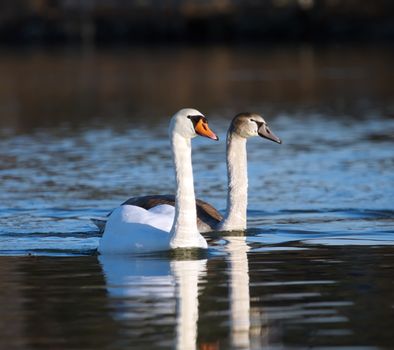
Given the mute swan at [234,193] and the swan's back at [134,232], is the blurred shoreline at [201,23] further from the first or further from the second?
the swan's back at [134,232]

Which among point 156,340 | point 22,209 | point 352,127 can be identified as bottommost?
point 156,340

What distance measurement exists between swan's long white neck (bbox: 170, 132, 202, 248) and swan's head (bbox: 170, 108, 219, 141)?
55mm

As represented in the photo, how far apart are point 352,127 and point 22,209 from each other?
37.1 feet

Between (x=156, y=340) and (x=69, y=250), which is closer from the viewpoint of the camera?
(x=156, y=340)

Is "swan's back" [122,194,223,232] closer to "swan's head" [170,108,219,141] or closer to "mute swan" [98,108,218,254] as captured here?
"mute swan" [98,108,218,254]

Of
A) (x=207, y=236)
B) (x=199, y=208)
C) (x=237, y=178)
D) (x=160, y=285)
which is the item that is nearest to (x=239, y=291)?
(x=160, y=285)

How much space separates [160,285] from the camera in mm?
11172

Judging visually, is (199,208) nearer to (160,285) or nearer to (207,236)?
(207,236)

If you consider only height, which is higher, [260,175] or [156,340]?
[260,175]

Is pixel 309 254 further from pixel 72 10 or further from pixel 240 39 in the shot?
pixel 72 10

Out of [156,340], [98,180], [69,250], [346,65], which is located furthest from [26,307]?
[346,65]

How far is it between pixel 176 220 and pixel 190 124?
811mm

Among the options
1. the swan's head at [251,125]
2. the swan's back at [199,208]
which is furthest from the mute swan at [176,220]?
the swan's head at [251,125]

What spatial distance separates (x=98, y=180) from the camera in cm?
1931
